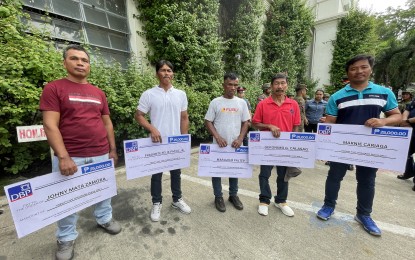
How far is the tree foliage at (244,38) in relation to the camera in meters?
10.1

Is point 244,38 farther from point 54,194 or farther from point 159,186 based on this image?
point 54,194

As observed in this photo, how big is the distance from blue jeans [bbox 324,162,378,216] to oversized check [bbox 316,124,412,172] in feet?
0.60

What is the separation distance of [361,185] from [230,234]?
177cm

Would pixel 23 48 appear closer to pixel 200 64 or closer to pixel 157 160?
pixel 157 160

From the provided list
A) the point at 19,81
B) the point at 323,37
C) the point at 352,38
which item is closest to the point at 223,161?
the point at 19,81

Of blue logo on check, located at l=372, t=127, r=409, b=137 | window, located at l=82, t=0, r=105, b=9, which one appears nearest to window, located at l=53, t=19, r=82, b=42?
window, located at l=82, t=0, r=105, b=9

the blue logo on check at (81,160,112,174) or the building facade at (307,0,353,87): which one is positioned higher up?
the building facade at (307,0,353,87)

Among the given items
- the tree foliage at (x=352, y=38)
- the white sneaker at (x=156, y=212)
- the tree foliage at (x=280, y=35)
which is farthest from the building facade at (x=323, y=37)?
the white sneaker at (x=156, y=212)

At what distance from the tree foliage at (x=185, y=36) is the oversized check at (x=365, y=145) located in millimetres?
5362

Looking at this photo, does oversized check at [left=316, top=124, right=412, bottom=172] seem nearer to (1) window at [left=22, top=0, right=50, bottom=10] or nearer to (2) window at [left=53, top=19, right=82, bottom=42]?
(2) window at [left=53, top=19, right=82, bottom=42]

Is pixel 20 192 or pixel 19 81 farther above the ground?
pixel 19 81

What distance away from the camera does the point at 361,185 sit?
8.48 ft

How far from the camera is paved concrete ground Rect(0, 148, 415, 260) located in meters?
2.20

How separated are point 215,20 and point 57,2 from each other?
5.27m
